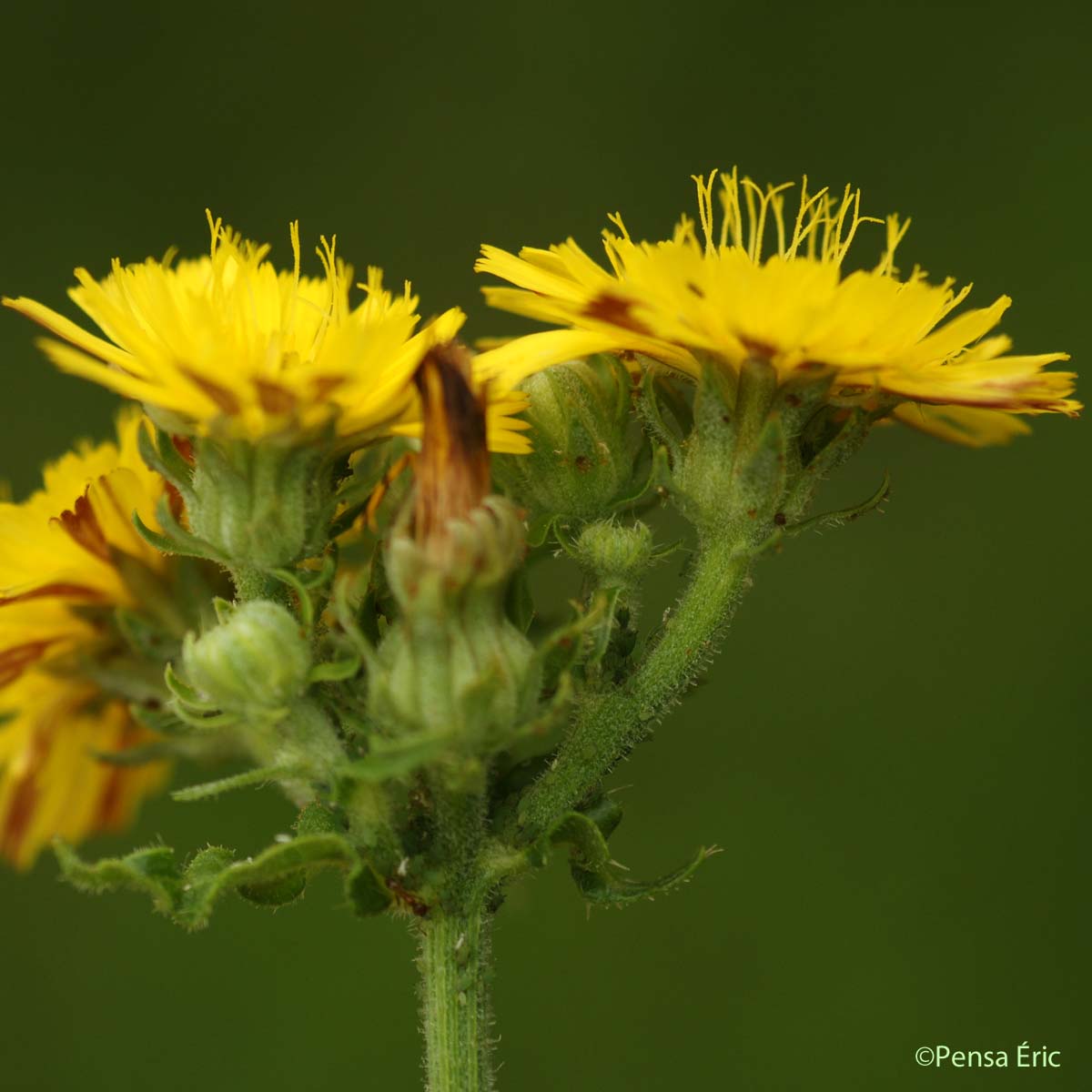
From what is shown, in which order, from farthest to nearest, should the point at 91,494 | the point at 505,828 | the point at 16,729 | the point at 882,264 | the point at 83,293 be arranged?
the point at 16,729, the point at 91,494, the point at 882,264, the point at 505,828, the point at 83,293

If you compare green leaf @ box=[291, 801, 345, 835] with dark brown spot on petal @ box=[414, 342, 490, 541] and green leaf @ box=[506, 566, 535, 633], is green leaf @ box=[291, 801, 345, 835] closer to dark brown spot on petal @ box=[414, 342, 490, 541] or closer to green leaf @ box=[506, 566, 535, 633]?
green leaf @ box=[506, 566, 535, 633]

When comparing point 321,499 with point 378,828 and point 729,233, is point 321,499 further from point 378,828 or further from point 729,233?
point 729,233

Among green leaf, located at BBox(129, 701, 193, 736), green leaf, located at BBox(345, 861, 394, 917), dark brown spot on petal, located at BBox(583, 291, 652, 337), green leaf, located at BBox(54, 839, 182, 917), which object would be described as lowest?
green leaf, located at BBox(345, 861, 394, 917)

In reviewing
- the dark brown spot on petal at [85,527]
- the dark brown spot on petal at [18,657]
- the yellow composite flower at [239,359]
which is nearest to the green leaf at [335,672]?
the yellow composite flower at [239,359]

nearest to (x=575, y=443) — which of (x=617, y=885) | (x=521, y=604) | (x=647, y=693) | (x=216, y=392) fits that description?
(x=521, y=604)

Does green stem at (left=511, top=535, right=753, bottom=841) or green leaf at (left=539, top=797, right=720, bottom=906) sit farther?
green stem at (left=511, top=535, right=753, bottom=841)

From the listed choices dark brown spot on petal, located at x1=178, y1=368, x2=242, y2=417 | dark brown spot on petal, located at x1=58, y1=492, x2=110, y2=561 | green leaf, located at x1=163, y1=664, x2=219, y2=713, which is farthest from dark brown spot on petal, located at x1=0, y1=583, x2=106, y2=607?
dark brown spot on petal, located at x1=178, y1=368, x2=242, y2=417

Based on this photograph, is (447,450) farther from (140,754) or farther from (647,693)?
(140,754)

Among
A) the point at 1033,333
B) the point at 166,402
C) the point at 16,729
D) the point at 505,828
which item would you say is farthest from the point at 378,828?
the point at 1033,333
